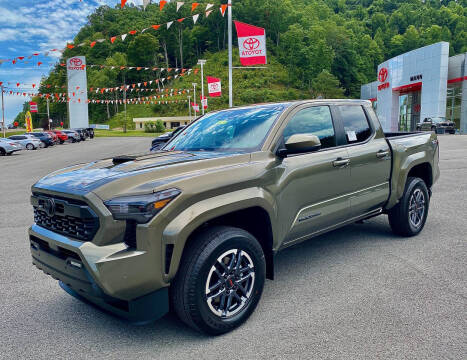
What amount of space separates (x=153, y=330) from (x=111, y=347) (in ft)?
1.17

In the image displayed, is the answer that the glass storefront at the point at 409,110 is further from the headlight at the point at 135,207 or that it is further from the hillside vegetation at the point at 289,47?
the headlight at the point at 135,207

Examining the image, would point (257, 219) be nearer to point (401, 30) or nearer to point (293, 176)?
point (293, 176)

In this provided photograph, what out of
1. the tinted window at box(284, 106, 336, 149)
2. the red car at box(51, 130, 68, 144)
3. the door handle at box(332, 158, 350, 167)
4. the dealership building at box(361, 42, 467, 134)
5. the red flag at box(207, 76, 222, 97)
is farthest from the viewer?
the red car at box(51, 130, 68, 144)

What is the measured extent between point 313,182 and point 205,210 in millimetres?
1363

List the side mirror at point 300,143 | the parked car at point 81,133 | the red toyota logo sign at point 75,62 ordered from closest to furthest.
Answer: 1. the side mirror at point 300,143
2. the parked car at point 81,133
3. the red toyota logo sign at point 75,62

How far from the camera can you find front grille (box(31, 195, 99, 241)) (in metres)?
2.58

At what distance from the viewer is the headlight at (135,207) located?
2.55 meters

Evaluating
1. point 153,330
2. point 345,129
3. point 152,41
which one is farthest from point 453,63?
point 152,41

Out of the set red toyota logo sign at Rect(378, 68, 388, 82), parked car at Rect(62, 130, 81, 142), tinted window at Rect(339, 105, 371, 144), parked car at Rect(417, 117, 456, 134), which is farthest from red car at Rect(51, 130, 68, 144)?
tinted window at Rect(339, 105, 371, 144)

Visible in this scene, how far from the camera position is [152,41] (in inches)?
4289

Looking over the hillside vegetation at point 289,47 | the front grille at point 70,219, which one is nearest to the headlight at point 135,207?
the front grille at point 70,219

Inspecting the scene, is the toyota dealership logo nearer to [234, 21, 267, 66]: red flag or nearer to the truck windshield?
[234, 21, 267, 66]: red flag

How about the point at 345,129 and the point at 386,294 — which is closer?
the point at 386,294

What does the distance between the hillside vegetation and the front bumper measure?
290ft
